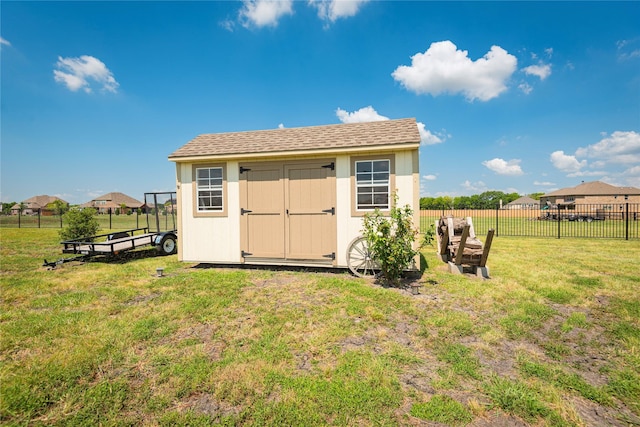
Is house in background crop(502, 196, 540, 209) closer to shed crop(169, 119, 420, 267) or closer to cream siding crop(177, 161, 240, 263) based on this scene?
shed crop(169, 119, 420, 267)

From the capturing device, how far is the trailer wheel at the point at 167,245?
9273 mm

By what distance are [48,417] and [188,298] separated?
269 cm

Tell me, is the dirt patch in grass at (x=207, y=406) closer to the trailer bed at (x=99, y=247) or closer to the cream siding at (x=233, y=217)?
the cream siding at (x=233, y=217)

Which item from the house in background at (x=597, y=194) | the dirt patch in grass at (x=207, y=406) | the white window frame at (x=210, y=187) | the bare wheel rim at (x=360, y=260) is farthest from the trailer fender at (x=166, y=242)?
the house in background at (x=597, y=194)

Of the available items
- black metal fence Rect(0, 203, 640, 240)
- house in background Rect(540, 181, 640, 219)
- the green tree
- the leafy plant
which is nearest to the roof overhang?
the leafy plant

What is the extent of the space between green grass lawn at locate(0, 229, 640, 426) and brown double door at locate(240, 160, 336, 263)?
1.31m

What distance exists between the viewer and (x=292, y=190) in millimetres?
7016

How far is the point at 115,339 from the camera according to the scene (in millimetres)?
3424

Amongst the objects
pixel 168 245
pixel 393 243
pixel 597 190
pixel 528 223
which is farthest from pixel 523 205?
pixel 168 245

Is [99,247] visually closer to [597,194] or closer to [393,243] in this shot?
[393,243]

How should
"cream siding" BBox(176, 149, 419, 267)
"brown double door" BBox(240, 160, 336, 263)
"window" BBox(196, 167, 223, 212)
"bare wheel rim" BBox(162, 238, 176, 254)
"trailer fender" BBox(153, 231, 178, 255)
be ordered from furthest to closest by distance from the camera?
"bare wheel rim" BBox(162, 238, 176, 254) → "trailer fender" BBox(153, 231, 178, 255) → "window" BBox(196, 167, 223, 212) → "brown double door" BBox(240, 160, 336, 263) → "cream siding" BBox(176, 149, 419, 267)

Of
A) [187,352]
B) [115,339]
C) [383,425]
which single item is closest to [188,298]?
[115,339]

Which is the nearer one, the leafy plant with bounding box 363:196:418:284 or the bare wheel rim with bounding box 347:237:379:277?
the leafy plant with bounding box 363:196:418:284

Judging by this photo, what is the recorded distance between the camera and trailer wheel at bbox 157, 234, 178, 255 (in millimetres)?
9273
